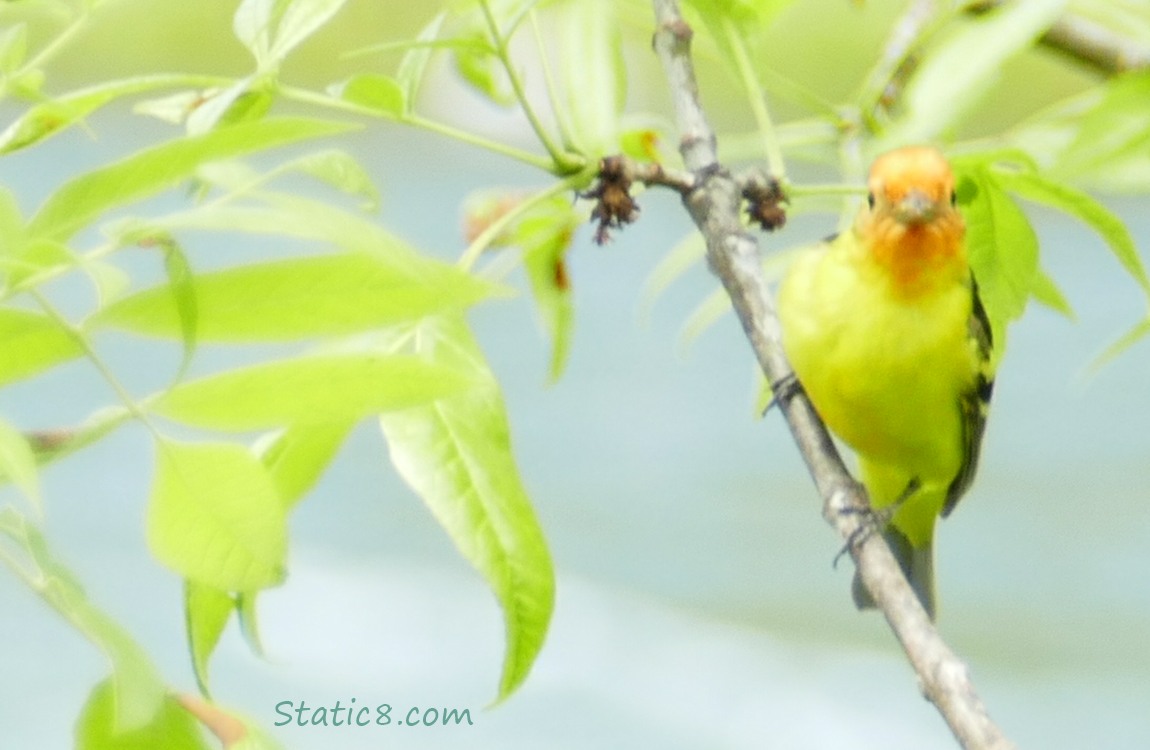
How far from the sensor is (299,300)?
2.69ft

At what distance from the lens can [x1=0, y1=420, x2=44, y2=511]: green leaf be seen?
2.34 ft

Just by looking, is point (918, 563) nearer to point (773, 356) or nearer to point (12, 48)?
Answer: point (773, 356)

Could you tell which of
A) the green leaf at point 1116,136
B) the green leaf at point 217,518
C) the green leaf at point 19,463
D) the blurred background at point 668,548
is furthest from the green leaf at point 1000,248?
the blurred background at point 668,548

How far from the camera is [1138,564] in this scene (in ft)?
15.1

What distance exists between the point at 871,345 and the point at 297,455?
1.01 m

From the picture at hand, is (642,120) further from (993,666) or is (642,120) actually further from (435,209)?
(435,209)

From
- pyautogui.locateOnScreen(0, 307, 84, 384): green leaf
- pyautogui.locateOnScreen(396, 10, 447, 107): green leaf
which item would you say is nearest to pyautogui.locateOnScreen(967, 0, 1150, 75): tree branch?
pyautogui.locateOnScreen(396, 10, 447, 107): green leaf

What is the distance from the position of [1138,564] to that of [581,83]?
3.67 meters

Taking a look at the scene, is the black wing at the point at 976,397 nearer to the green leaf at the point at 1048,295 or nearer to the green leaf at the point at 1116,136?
the green leaf at the point at 1048,295

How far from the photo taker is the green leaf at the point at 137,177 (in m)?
0.80

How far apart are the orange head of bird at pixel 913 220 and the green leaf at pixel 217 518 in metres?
0.95

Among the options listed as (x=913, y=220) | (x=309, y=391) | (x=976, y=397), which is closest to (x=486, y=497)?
(x=309, y=391)

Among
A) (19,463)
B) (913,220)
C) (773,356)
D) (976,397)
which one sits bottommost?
Result: (19,463)

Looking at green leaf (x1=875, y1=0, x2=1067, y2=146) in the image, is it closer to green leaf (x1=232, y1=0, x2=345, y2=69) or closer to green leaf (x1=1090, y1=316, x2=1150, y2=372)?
green leaf (x1=1090, y1=316, x2=1150, y2=372)
